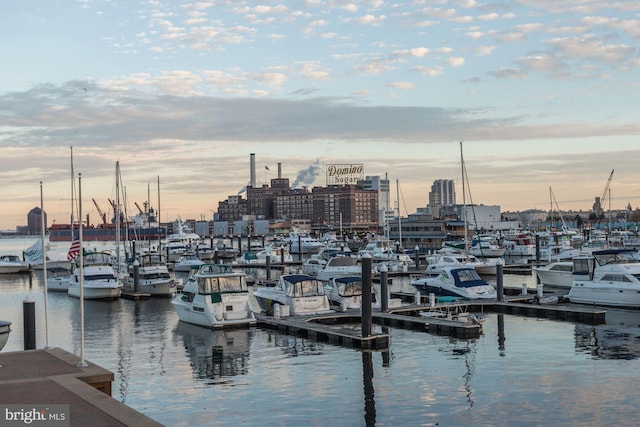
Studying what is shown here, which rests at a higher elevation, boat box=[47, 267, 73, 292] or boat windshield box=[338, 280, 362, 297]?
boat windshield box=[338, 280, 362, 297]

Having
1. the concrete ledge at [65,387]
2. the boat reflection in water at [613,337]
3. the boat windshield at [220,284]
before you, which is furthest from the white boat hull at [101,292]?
the boat reflection in water at [613,337]

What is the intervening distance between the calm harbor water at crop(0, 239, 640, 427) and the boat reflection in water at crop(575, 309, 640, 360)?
0.25 feet

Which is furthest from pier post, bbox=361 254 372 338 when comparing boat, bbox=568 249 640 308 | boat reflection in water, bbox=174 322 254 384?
boat, bbox=568 249 640 308

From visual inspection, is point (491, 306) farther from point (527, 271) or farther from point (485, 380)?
point (527, 271)

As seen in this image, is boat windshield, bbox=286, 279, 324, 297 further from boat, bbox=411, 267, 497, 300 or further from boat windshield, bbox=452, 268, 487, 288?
boat windshield, bbox=452, 268, 487, 288

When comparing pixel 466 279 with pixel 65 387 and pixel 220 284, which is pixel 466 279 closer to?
pixel 220 284

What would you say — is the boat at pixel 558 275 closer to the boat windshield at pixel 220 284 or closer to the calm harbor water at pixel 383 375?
the calm harbor water at pixel 383 375

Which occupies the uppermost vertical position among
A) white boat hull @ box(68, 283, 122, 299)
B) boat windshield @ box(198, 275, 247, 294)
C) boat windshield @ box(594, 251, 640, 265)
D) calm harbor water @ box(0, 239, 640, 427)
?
boat windshield @ box(594, 251, 640, 265)

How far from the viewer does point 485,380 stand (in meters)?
27.2

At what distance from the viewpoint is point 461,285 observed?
1984 inches

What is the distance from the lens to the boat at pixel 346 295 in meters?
46.2

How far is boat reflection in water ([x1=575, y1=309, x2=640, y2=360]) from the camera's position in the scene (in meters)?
32.0

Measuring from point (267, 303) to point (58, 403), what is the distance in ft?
92.6

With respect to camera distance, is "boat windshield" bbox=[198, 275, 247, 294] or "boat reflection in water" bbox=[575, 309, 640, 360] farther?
"boat windshield" bbox=[198, 275, 247, 294]
